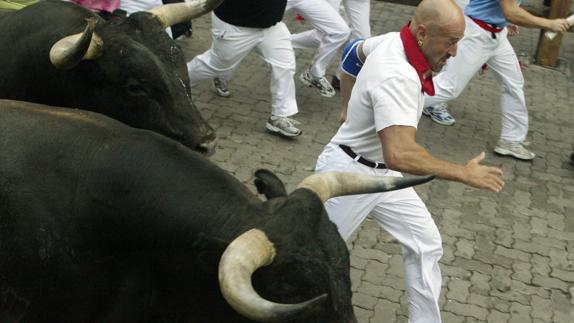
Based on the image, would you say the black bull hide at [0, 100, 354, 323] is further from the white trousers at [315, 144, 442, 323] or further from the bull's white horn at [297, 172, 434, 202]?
the white trousers at [315, 144, 442, 323]

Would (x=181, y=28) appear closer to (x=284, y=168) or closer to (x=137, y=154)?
(x=284, y=168)

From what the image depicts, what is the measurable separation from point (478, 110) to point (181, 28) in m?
3.55

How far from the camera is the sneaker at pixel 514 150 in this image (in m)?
9.28

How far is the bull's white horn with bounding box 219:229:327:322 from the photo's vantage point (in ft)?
10.5

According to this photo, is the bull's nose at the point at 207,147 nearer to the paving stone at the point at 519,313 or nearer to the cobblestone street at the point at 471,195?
the cobblestone street at the point at 471,195

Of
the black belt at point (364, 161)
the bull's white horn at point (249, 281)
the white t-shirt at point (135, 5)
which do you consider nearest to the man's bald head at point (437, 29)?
the black belt at point (364, 161)

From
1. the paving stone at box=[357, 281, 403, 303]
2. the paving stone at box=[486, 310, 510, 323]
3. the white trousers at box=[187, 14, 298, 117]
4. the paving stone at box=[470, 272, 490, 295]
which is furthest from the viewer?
the white trousers at box=[187, 14, 298, 117]

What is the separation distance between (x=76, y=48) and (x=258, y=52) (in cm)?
425

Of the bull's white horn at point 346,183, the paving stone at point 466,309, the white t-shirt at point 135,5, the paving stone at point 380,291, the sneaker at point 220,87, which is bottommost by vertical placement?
the sneaker at point 220,87

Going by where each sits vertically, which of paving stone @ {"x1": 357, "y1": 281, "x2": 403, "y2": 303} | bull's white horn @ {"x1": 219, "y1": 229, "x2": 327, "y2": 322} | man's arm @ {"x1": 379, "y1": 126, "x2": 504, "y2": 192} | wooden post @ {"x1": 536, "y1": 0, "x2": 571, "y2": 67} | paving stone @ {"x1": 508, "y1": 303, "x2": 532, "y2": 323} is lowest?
wooden post @ {"x1": 536, "y1": 0, "x2": 571, "y2": 67}

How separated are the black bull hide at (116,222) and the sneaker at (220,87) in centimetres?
560

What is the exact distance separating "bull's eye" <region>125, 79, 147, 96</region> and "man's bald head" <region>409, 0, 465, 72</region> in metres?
1.70

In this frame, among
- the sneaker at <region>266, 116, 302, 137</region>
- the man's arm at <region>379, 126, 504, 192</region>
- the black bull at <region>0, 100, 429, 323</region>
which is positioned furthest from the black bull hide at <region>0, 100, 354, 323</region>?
the sneaker at <region>266, 116, 302, 137</region>

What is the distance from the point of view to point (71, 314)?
428 centimetres
